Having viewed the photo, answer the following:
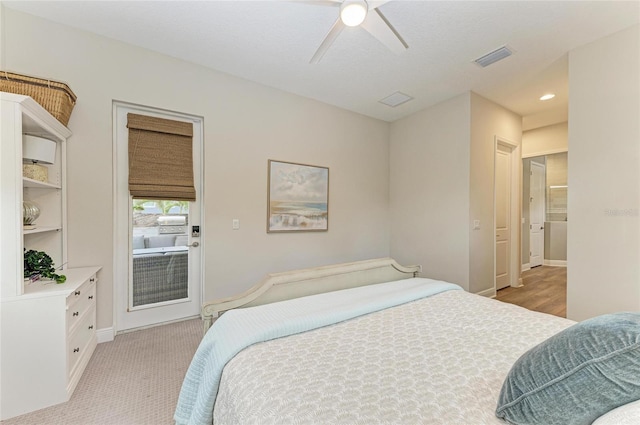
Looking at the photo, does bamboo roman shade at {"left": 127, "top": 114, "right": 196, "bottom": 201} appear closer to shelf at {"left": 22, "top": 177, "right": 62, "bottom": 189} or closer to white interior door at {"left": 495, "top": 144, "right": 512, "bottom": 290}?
shelf at {"left": 22, "top": 177, "right": 62, "bottom": 189}

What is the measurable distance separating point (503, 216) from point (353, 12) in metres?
4.08

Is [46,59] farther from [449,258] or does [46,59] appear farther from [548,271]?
[548,271]

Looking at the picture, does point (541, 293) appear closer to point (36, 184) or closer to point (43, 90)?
point (36, 184)

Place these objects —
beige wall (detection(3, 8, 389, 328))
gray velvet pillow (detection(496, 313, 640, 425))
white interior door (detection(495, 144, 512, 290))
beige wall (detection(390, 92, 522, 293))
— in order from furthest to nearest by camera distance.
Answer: white interior door (detection(495, 144, 512, 290)) → beige wall (detection(390, 92, 522, 293)) → beige wall (detection(3, 8, 389, 328)) → gray velvet pillow (detection(496, 313, 640, 425))

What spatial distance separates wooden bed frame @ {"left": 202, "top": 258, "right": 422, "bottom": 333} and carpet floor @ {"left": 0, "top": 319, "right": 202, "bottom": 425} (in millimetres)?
656

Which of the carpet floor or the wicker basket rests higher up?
the wicker basket

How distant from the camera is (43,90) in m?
2.06

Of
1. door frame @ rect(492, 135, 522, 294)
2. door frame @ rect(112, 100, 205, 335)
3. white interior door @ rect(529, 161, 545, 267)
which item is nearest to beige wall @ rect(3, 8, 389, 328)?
door frame @ rect(112, 100, 205, 335)

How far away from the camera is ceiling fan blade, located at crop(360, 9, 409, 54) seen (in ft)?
5.71

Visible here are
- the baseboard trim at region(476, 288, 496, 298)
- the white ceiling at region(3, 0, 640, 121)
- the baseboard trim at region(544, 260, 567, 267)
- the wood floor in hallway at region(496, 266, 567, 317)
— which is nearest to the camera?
the white ceiling at region(3, 0, 640, 121)

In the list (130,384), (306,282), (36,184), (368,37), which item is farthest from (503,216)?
(36,184)

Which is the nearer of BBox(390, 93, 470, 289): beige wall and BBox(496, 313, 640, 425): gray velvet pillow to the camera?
BBox(496, 313, 640, 425): gray velvet pillow

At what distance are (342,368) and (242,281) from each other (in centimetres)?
251

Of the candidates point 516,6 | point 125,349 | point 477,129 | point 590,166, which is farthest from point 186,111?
point 590,166
